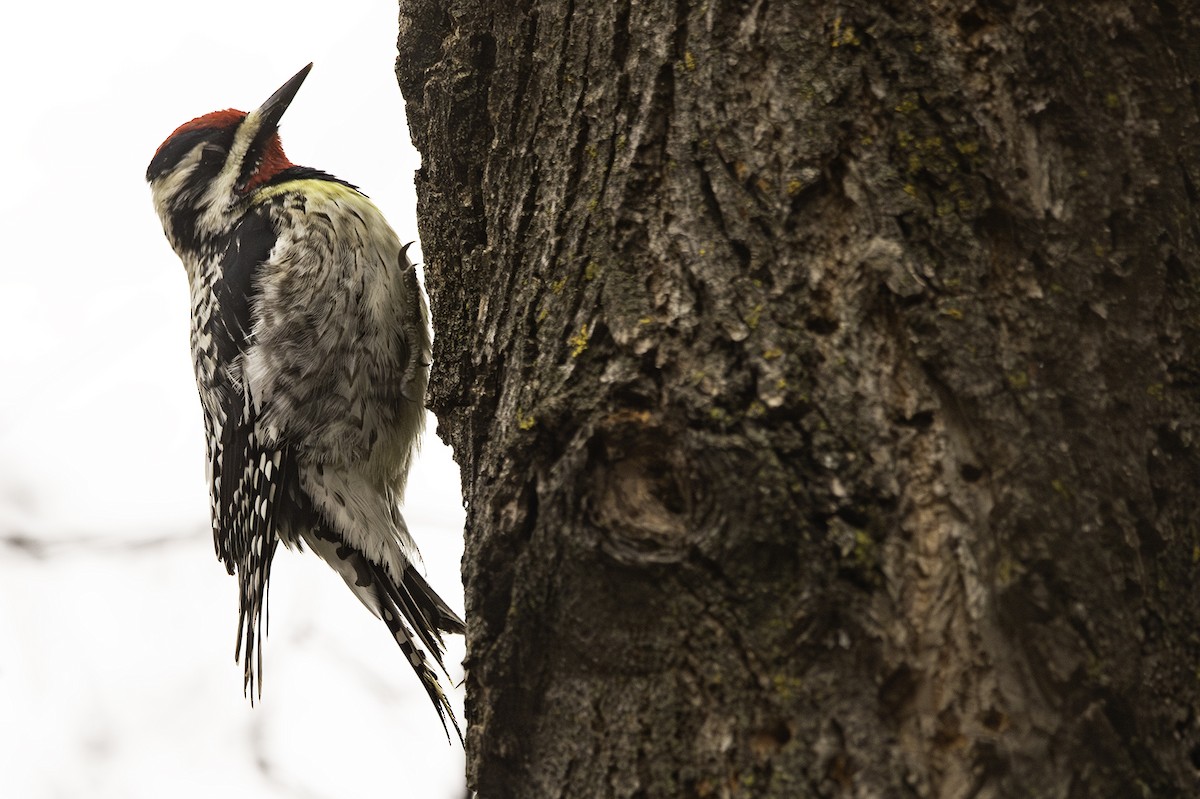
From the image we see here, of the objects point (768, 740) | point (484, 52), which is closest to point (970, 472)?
point (768, 740)

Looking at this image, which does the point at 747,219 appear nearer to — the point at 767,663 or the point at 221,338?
the point at 767,663

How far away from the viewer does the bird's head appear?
3.49 meters

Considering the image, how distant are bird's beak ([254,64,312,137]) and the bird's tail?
1.30 m

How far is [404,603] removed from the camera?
3.10m

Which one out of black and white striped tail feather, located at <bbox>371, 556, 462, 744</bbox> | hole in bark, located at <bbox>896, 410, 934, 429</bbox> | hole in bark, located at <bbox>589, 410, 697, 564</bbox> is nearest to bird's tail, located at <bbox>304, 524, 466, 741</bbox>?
black and white striped tail feather, located at <bbox>371, 556, 462, 744</bbox>

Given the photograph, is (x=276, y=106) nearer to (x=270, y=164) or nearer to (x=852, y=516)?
(x=270, y=164)

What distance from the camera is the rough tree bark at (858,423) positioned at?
45.5 inches

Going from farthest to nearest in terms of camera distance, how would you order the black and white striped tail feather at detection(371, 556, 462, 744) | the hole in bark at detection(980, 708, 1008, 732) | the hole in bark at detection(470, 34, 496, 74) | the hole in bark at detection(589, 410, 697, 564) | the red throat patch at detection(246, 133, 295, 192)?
the red throat patch at detection(246, 133, 295, 192) < the black and white striped tail feather at detection(371, 556, 462, 744) < the hole in bark at detection(470, 34, 496, 74) < the hole in bark at detection(589, 410, 697, 564) < the hole in bark at detection(980, 708, 1008, 732)

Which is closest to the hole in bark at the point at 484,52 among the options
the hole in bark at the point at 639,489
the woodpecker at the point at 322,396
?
the hole in bark at the point at 639,489

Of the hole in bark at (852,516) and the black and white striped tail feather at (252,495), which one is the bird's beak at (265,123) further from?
the hole in bark at (852,516)

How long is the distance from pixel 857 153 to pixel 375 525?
2.20m

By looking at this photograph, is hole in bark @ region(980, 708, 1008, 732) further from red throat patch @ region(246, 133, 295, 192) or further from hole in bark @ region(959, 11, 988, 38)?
red throat patch @ region(246, 133, 295, 192)

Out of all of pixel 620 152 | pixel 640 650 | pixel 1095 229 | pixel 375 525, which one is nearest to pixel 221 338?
pixel 375 525

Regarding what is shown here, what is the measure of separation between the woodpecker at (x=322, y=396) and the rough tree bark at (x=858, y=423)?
1689 millimetres
